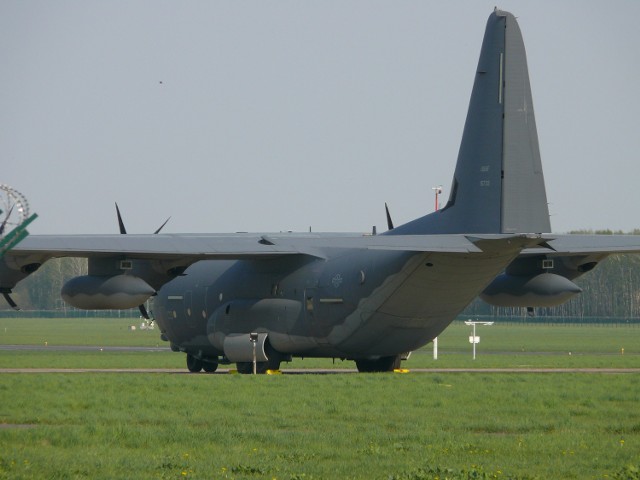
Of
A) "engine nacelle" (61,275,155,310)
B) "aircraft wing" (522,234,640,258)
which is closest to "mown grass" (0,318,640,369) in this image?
"engine nacelle" (61,275,155,310)

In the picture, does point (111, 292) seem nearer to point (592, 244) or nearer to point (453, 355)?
point (592, 244)

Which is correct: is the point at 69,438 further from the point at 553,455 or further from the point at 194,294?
the point at 194,294

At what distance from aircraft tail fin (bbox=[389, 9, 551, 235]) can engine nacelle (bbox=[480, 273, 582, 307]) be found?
205 inches

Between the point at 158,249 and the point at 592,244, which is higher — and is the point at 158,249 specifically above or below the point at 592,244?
above

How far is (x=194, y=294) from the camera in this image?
123ft

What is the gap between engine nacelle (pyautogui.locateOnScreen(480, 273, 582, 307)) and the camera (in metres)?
34.0

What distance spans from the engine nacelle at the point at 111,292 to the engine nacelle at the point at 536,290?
1048 centimetres

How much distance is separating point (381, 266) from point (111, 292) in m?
7.35

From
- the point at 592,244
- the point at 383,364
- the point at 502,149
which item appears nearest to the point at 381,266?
the point at 502,149

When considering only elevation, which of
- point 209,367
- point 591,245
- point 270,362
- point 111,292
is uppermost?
point 591,245

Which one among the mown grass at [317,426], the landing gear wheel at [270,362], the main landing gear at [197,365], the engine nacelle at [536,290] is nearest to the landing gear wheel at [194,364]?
the main landing gear at [197,365]

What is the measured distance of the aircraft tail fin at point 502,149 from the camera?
28.9m

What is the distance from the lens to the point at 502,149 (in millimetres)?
29172

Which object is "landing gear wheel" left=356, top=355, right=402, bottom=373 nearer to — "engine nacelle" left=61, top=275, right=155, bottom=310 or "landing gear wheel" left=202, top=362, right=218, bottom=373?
"landing gear wheel" left=202, top=362, right=218, bottom=373
